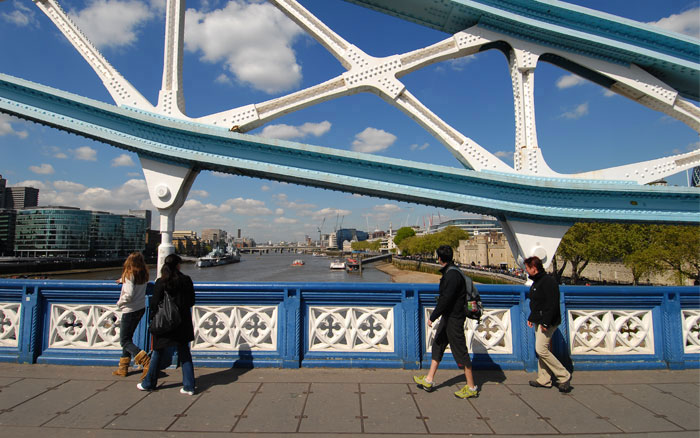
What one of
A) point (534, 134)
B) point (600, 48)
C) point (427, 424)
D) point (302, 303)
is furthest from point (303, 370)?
point (600, 48)

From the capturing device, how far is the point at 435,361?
4.02m

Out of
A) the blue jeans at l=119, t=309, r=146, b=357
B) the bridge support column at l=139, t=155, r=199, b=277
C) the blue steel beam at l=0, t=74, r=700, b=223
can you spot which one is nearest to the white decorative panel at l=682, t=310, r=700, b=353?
the blue steel beam at l=0, t=74, r=700, b=223

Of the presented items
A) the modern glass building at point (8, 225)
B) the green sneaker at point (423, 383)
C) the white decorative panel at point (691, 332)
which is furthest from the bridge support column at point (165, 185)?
the modern glass building at point (8, 225)

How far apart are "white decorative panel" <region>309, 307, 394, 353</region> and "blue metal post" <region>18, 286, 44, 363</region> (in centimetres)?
357

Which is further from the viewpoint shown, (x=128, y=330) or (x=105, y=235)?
(x=105, y=235)

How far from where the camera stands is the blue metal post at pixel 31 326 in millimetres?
4785

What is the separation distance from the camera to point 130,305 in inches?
176

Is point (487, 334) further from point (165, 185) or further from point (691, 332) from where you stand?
point (165, 185)

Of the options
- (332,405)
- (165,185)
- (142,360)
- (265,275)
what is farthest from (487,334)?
(265,275)

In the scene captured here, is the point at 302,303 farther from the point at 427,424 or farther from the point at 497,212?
the point at 497,212

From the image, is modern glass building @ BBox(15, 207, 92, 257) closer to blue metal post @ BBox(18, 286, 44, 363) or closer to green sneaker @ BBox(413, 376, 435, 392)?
blue metal post @ BBox(18, 286, 44, 363)

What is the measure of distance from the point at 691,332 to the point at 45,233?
5784 inches

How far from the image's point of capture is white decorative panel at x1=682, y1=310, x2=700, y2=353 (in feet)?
16.5

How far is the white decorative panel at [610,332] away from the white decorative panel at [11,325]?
7.37 metres
